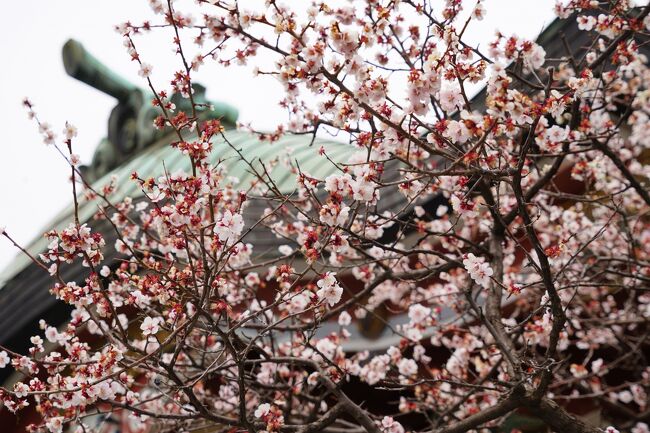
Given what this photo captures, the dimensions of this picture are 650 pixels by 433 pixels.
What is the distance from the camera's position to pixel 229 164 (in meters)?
9.53

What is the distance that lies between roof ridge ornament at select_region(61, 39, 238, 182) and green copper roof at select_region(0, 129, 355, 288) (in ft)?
1.67

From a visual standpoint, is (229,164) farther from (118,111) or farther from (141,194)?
(118,111)

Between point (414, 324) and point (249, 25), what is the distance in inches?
122

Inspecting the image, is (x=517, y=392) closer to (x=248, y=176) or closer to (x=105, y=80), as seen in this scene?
(x=248, y=176)

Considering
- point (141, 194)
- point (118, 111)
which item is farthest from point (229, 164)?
point (118, 111)

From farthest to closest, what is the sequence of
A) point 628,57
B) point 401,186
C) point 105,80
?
point 105,80 < point 628,57 < point 401,186

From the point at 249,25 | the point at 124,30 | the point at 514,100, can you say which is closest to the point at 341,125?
the point at 249,25

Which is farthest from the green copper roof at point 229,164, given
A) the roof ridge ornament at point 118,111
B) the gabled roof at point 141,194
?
the roof ridge ornament at point 118,111

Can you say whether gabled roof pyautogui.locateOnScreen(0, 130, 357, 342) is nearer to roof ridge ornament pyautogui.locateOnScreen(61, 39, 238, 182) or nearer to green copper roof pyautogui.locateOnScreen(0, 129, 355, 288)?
green copper roof pyautogui.locateOnScreen(0, 129, 355, 288)

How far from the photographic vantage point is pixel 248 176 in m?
9.10

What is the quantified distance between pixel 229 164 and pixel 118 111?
5.32 metres

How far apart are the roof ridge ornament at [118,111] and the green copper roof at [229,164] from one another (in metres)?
0.51

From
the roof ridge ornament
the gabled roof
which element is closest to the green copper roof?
the gabled roof

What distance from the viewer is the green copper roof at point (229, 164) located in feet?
31.2
